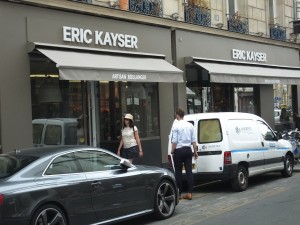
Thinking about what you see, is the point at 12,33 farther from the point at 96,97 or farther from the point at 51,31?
the point at 96,97

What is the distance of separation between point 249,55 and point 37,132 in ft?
34.3

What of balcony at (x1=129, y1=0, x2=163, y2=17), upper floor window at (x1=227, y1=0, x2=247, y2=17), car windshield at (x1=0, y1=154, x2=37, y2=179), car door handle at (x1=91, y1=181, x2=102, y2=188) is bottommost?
car door handle at (x1=91, y1=181, x2=102, y2=188)

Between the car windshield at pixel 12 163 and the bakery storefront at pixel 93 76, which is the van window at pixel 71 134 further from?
the car windshield at pixel 12 163

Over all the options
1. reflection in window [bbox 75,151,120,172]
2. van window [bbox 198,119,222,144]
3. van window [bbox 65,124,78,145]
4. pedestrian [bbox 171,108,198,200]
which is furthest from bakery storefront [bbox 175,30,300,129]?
reflection in window [bbox 75,151,120,172]

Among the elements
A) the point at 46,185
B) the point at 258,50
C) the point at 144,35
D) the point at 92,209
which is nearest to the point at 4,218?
Answer: the point at 46,185

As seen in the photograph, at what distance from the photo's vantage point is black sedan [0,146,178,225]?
19.0 feet

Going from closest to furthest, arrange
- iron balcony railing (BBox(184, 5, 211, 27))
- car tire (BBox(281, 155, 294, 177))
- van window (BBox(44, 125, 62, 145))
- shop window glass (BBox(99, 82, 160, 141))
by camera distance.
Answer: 1. van window (BBox(44, 125, 62, 145))
2. car tire (BBox(281, 155, 294, 177))
3. shop window glass (BBox(99, 82, 160, 141))
4. iron balcony railing (BBox(184, 5, 211, 27))

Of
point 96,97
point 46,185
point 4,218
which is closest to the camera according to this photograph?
point 4,218

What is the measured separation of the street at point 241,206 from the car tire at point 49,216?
1.79m

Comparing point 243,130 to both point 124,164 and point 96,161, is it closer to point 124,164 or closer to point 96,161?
point 124,164

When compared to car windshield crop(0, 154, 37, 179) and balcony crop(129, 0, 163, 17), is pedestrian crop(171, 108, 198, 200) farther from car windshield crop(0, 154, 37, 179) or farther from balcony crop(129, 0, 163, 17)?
balcony crop(129, 0, 163, 17)

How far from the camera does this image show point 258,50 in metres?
19.7

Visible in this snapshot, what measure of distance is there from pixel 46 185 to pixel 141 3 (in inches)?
371

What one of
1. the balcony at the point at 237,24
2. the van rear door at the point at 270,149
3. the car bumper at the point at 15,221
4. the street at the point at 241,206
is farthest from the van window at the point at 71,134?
the balcony at the point at 237,24
